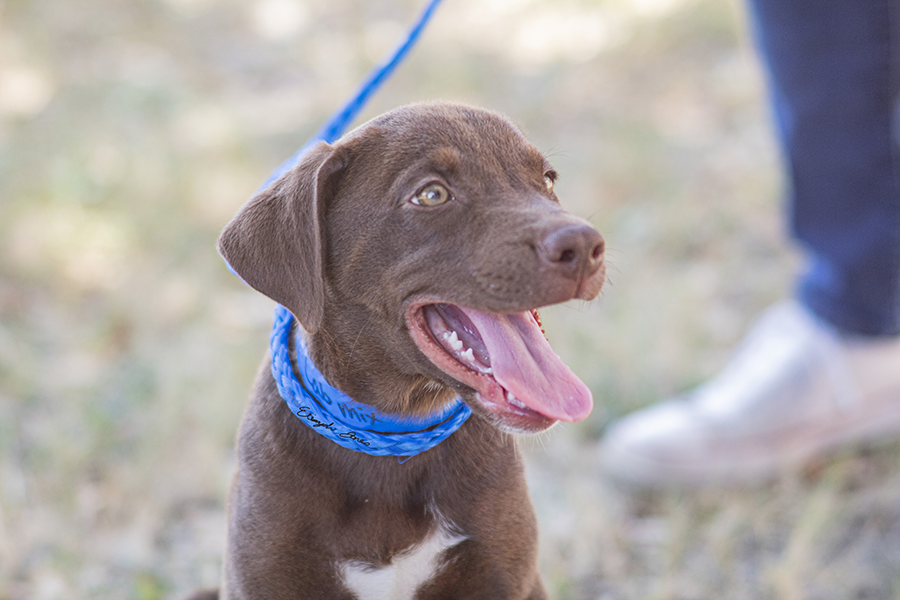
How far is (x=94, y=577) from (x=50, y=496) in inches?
18.7

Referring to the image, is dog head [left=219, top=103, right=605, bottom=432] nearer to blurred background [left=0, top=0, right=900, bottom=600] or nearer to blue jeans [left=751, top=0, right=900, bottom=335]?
blurred background [left=0, top=0, right=900, bottom=600]

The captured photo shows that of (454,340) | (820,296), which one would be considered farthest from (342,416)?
(820,296)

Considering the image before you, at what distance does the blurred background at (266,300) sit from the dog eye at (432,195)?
1.63 ft

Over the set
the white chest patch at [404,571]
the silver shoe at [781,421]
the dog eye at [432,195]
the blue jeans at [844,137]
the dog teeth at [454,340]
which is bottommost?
the silver shoe at [781,421]

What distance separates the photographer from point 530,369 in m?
1.90

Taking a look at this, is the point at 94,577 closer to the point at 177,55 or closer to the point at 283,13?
the point at 177,55

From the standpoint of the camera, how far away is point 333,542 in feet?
6.52

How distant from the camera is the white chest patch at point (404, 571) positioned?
2023mm

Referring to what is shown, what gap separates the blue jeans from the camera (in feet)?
10.5

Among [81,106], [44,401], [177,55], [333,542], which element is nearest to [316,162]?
[333,542]

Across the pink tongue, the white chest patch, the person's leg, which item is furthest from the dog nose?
the person's leg

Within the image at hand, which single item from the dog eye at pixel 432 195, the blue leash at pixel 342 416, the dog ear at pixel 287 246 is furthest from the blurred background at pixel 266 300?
the dog ear at pixel 287 246

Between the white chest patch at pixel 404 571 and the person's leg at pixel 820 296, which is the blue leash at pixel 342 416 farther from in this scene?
the person's leg at pixel 820 296

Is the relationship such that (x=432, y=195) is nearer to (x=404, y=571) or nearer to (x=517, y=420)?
(x=517, y=420)
